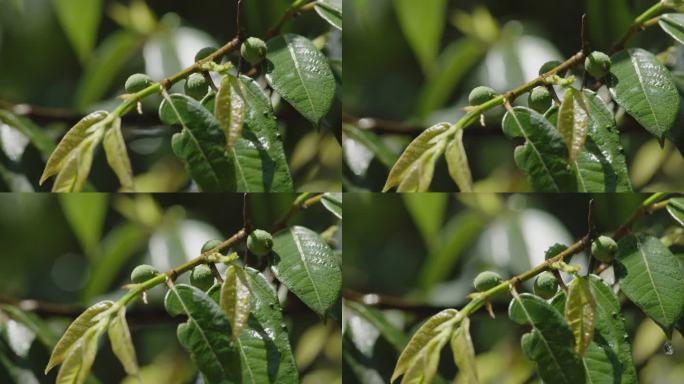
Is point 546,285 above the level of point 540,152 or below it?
below

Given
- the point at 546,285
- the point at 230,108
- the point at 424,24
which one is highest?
the point at 424,24

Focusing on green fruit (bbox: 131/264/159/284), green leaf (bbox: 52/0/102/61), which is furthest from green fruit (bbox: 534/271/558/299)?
green leaf (bbox: 52/0/102/61)

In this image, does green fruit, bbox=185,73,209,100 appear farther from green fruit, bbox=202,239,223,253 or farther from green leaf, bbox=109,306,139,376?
green leaf, bbox=109,306,139,376

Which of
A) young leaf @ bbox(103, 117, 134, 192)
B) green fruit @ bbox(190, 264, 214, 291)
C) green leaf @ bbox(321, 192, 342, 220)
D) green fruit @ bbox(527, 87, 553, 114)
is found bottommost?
green fruit @ bbox(190, 264, 214, 291)

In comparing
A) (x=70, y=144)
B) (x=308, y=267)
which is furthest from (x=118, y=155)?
(x=308, y=267)

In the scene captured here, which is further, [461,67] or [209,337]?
[461,67]

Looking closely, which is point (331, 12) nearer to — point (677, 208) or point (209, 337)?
point (209, 337)

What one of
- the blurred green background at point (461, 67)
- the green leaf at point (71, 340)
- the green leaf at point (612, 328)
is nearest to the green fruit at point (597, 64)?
the blurred green background at point (461, 67)
